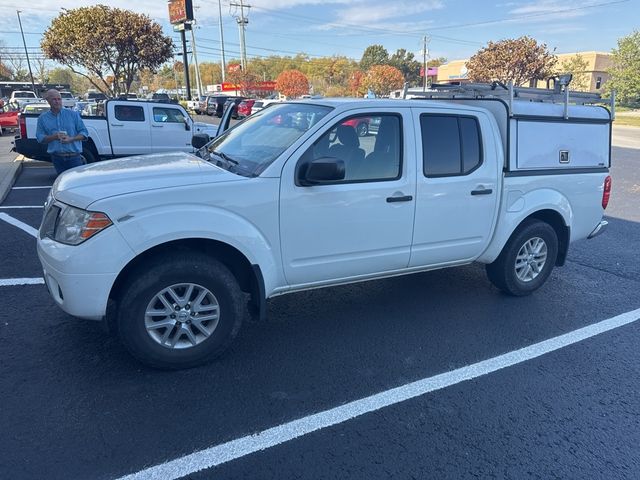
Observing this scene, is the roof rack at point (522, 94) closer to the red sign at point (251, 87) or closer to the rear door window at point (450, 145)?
the rear door window at point (450, 145)

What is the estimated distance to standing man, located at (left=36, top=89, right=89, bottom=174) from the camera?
6707 millimetres

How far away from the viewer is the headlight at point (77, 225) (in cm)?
301

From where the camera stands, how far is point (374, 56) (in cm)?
11500

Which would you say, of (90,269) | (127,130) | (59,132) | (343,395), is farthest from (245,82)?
(343,395)

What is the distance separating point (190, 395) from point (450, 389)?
172 cm

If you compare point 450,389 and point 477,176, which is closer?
point 450,389

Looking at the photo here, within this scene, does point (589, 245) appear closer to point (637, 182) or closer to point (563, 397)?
point (563, 397)

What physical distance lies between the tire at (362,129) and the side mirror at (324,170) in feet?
1.86

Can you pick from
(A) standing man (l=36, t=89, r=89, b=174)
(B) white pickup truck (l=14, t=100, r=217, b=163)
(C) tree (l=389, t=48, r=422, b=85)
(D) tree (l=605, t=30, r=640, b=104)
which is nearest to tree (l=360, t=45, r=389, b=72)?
(C) tree (l=389, t=48, r=422, b=85)

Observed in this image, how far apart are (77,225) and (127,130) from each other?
377 inches

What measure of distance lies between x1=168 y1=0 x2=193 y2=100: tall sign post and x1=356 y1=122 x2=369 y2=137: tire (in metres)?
36.5

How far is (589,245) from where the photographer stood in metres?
6.79

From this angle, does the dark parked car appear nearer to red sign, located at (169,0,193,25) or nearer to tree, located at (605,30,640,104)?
red sign, located at (169,0,193,25)

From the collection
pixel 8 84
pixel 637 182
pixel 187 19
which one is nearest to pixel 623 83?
pixel 187 19
